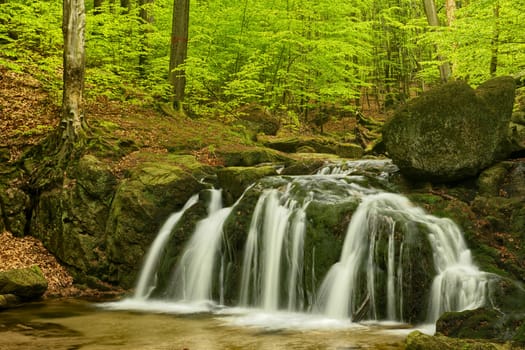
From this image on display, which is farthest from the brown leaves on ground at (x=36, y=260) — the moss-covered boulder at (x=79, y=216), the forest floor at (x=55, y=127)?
the moss-covered boulder at (x=79, y=216)

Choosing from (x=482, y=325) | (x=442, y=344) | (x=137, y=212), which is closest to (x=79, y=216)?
(x=137, y=212)

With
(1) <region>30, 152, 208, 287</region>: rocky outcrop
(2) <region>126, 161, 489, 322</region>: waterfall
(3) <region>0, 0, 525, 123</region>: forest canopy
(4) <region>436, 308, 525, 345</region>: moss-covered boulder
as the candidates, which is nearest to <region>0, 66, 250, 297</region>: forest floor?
(1) <region>30, 152, 208, 287</region>: rocky outcrop

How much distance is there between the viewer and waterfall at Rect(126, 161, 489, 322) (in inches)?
303

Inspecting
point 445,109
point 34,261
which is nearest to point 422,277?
point 445,109

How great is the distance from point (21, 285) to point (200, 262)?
3339 millimetres

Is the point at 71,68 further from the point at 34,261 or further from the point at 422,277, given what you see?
the point at 422,277

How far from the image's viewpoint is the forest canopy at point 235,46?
40.3 ft

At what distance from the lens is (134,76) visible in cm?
1650

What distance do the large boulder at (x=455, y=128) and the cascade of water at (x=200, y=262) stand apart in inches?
167

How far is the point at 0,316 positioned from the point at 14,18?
904cm

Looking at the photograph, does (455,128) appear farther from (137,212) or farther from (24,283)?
(24,283)

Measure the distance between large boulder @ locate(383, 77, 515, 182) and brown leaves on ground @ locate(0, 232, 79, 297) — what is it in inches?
305

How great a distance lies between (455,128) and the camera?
31.0ft

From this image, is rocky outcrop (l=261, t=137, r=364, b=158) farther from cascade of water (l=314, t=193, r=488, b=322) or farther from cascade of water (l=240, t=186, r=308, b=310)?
cascade of water (l=314, t=193, r=488, b=322)
